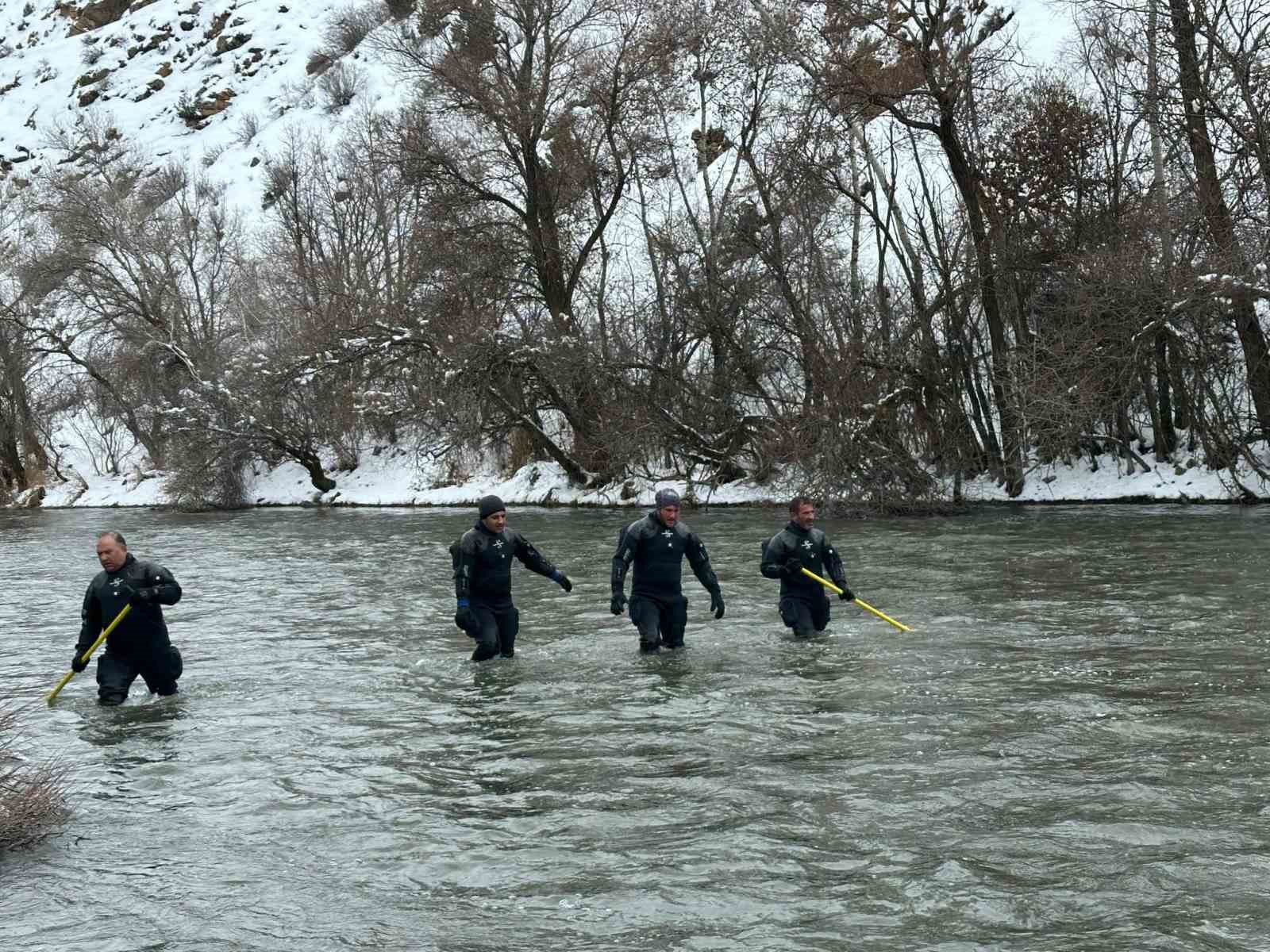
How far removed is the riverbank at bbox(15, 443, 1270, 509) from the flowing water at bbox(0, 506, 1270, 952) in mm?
12255

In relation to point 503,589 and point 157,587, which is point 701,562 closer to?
point 503,589

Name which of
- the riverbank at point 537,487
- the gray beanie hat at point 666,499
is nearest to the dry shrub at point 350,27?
the riverbank at point 537,487

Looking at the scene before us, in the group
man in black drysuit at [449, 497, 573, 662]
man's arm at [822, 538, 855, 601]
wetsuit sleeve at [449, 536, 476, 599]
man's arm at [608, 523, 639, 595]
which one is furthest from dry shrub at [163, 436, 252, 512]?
man's arm at [822, 538, 855, 601]

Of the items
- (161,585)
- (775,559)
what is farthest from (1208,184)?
(161,585)

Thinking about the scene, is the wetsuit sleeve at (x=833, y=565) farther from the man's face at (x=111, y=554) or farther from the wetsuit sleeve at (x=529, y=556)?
the man's face at (x=111, y=554)

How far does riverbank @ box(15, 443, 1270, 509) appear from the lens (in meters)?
29.8

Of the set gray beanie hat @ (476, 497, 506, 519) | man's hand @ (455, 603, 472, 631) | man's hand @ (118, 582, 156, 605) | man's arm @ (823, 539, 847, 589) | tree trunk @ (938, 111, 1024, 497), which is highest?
tree trunk @ (938, 111, 1024, 497)

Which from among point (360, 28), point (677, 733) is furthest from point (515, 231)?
point (360, 28)

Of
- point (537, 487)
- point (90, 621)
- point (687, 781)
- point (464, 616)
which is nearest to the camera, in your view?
point (687, 781)

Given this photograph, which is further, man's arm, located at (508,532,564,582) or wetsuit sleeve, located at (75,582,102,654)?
man's arm, located at (508,532,564,582)

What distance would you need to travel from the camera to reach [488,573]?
518 inches

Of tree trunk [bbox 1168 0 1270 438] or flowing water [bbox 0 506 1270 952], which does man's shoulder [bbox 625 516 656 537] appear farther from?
tree trunk [bbox 1168 0 1270 438]

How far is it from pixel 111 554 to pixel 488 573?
3.46 meters

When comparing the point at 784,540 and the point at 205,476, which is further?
the point at 205,476
